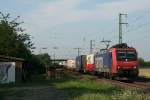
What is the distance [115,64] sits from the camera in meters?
43.4

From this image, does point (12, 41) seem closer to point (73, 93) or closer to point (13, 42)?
point (13, 42)

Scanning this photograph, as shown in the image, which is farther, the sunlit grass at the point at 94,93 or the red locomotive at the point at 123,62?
the red locomotive at the point at 123,62

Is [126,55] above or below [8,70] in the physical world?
above

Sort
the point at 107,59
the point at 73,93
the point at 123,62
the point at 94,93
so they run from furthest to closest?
1. the point at 107,59
2. the point at 123,62
3. the point at 73,93
4. the point at 94,93

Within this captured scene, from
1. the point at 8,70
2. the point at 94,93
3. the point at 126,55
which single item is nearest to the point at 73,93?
the point at 94,93

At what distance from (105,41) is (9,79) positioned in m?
38.1

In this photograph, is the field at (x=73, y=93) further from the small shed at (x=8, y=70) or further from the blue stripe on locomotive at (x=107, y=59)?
the blue stripe on locomotive at (x=107, y=59)

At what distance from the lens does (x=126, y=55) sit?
43562 millimetres

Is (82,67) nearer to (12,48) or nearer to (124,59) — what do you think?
(12,48)

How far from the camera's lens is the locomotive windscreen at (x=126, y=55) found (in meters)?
43.5

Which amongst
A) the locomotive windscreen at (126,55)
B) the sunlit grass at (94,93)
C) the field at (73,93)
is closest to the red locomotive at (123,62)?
the locomotive windscreen at (126,55)

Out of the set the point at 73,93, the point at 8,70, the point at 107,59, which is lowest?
the point at 73,93

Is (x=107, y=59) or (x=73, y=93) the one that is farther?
(x=107, y=59)

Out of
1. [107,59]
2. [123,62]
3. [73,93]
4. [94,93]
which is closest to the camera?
[94,93]
